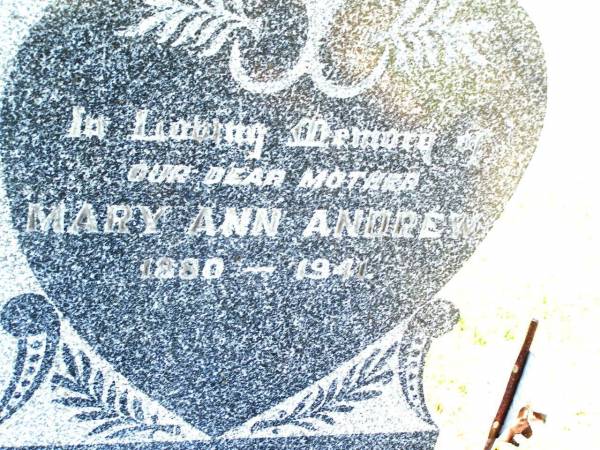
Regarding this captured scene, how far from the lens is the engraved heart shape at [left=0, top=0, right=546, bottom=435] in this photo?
166 cm

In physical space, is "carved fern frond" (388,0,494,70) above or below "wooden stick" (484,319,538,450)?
above

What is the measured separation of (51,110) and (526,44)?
46.9 inches

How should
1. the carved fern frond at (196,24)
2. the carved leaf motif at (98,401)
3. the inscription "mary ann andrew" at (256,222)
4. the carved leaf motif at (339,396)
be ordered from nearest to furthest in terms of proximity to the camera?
the carved fern frond at (196,24), the inscription "mary ann andrew" at (256,222), the carved leaf motif at (98,401), the carved leaf motif at (339,396)

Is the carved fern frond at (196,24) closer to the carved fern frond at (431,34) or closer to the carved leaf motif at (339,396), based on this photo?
the carved fern frond at (431,34)

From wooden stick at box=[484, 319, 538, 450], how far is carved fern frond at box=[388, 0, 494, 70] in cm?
83

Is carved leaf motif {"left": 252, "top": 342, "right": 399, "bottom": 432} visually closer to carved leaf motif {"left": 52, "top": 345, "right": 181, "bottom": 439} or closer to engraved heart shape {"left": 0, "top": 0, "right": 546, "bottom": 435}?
engraved heart shape {"left": 0, "top": 0, "right": 546, "bottom": 435}

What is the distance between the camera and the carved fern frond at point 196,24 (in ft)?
5.33

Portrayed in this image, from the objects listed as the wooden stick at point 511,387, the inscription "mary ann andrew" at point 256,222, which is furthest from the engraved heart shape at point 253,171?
the wooden stick at point 511,387

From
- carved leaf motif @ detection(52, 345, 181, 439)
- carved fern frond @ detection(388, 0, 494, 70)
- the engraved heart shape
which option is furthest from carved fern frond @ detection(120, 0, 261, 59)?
carved leaf motif @ detection(52, 345, 181, 439)

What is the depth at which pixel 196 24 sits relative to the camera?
1.65 metres

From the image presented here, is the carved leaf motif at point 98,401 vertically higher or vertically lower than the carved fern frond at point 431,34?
lower

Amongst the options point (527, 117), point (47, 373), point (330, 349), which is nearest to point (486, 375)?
point (330, 349)

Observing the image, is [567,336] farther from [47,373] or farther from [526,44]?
[47,373]

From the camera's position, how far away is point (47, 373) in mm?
1867
